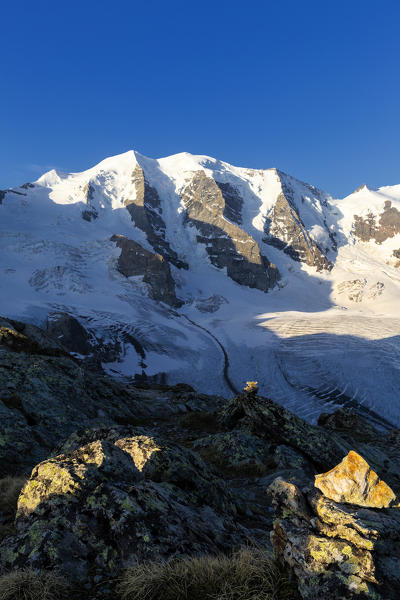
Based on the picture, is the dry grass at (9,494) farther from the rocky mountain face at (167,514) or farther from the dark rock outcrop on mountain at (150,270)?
the dark rock outcrop on mountain at (150,270)

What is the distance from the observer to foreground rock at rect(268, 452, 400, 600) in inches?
152

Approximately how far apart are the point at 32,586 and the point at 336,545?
3755 millimetres

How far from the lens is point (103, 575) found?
15.5 feet

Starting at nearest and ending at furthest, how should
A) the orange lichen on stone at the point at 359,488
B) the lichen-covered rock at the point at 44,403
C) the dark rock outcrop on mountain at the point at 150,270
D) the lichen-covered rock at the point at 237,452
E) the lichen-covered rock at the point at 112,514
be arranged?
1. the lichen-covered rock at the point at 112,514
2. the orange lichen on stone at the point at 359,488
3. the lichen-covered rock at the point at 44,403
4. the lichen-covered rock at the point at 237,452
5. the dark rock outcrop on mountain at the point at 150,270

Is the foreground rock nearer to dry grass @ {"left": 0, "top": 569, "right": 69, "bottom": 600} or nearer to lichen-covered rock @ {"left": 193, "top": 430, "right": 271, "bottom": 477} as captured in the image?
dry grass @ {"left": 0, "top": 569, "right": 69, "bottom": 600}

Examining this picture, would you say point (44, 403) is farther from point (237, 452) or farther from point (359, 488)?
point (359, 488)

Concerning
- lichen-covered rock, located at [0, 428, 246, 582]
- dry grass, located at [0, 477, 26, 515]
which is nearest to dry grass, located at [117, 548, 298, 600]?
lichen-covered rock, located at [0, 428, 246, 582]

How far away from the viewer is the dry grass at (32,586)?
13.3 feet

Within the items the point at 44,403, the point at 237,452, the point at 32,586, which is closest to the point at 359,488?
the point at 32,586

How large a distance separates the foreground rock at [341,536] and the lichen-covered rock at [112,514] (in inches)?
62.6

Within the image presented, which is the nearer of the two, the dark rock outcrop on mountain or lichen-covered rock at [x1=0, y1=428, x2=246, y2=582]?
lichen-covered rock at [x1=0, y1=428, x2=246, y2=582]

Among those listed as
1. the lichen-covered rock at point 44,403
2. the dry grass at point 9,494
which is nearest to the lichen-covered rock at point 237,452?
the lichen-covered rock at point 44,403

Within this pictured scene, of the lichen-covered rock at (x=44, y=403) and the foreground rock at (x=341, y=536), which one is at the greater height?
the foreground rock at (x=341, y=536)

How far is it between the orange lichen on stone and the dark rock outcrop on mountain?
166 m
